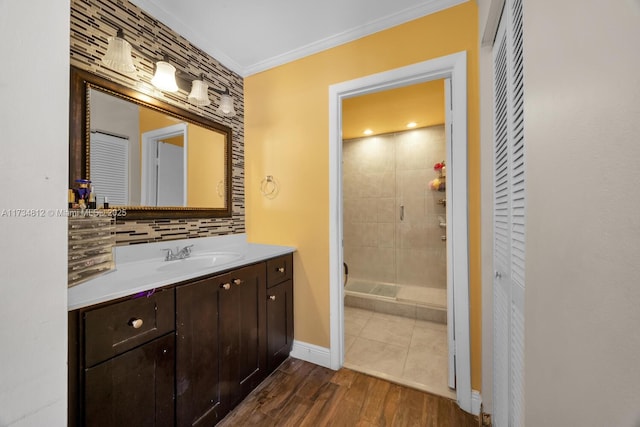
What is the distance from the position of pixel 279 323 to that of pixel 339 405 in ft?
2.14

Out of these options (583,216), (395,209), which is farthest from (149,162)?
(395,209)

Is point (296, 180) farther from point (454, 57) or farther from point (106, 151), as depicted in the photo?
point (454, 57)

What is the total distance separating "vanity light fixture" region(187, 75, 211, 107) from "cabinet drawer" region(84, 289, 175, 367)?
141 centimetres

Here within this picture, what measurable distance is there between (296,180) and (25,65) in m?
1.55

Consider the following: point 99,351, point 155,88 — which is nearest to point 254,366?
point 99,351

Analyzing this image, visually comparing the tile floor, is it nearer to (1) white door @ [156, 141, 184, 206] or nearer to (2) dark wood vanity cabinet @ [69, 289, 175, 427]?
(2) dark wood vanity cabinet @ [69, 289, 175, 427]

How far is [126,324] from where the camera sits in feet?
3.03

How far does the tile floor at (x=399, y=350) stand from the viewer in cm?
169

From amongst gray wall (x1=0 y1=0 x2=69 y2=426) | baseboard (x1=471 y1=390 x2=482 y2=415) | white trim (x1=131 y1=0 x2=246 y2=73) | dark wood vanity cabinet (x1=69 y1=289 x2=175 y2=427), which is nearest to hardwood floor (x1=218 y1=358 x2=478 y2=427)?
baseboard (x1=471 y1=390 x2=482 y2=415)

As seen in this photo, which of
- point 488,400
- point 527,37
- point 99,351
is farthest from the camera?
point 488,400

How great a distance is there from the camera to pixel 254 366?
4.98ft

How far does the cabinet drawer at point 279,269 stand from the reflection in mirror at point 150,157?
721 millimetres

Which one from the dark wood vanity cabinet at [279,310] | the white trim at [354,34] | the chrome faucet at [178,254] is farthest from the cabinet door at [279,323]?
the white trim at [354,34]

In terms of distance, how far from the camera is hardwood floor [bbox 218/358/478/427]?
52.7 inches
